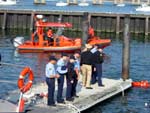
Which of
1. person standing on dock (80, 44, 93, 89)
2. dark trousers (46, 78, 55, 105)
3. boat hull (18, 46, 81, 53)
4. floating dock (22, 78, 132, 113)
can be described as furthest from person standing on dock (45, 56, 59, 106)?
boat hull (18, 46, 81, 53)

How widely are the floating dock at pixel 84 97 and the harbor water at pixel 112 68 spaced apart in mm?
305

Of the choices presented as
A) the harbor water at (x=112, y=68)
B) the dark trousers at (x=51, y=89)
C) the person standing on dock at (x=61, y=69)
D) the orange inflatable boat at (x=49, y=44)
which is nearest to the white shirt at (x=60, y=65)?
the person standing on dock at (x=61, y=69)

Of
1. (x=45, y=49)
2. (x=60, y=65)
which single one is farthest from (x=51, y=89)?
(x=45, y=49)

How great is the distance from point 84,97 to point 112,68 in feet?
38.7

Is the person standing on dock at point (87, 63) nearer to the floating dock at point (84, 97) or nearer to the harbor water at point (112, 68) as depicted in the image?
the floating dock at point (84, 97)

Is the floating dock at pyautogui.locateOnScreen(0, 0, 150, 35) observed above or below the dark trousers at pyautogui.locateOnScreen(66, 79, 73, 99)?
above

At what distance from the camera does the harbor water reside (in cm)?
2050

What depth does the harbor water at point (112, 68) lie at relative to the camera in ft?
67.3

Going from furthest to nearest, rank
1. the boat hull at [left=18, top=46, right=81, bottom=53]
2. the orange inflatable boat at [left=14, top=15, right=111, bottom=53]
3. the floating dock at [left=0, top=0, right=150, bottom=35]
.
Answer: the floating dock at [left=0, top=0, right=150, bottom=35] < the orange inflatable boat at [left=14, top=15, right=111, bottom=53] < the boat hull at [left=18, top=46, right=81, bottom=53]

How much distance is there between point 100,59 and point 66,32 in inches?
1263

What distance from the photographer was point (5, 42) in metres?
44.0

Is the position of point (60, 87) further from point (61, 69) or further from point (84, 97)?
point (84, 97)

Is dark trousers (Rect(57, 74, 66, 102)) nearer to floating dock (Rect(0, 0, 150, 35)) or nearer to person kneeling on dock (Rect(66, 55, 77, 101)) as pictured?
person kneeling on dock (Rect(66, 55, 77, 101))

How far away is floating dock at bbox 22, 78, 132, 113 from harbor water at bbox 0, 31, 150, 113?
1.00 feet
